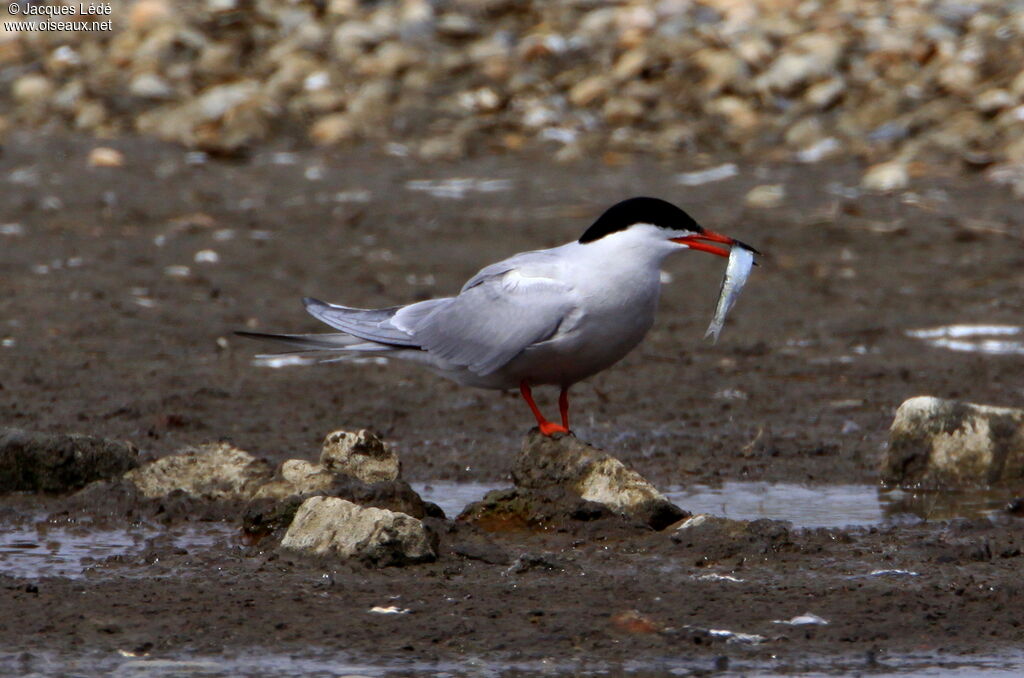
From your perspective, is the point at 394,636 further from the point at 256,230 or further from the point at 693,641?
the point at 256,230

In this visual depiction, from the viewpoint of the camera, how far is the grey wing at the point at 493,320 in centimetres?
496

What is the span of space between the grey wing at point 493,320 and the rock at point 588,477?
0.98ft

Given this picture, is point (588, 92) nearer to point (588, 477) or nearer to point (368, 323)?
point (368, 323)

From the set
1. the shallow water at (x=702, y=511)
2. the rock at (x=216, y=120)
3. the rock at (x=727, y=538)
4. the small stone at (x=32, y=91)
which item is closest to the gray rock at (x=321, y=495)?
the shallow water at (x=702, y=511)

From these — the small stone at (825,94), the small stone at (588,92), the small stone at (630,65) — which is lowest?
the small stone at (825,94)

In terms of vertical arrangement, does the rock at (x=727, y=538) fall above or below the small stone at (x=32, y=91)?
below

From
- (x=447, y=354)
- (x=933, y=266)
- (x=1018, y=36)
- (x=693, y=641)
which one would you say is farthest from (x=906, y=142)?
(x=693, y=641)

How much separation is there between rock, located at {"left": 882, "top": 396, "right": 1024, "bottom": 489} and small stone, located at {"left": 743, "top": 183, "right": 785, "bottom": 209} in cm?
454

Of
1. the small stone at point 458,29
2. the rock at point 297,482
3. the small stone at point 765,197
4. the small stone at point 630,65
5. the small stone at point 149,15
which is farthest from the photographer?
the small stone at point 149,15

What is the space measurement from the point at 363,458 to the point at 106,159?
21.5ft

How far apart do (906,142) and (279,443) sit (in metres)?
6.32

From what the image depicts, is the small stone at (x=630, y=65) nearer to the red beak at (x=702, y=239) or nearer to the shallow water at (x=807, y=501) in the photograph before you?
the shallow water at (x=807, y=501)

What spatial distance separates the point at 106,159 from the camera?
11.1 m

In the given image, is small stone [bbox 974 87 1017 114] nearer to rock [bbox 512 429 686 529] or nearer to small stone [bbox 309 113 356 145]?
small stone [bbox 309 113 356 145]
